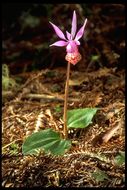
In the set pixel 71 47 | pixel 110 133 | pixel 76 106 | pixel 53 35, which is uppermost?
pixel 53 35

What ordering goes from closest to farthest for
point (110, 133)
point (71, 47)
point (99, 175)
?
point (99, 175), point (71, 47), point (110, 133)

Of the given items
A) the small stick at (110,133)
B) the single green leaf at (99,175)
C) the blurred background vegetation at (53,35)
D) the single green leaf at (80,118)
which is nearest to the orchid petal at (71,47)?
the single green leaf at (80,118)

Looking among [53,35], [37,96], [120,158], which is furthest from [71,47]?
[53,35]

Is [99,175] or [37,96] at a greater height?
[37,96]

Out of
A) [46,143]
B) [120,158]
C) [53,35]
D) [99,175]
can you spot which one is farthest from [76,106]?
[53,35]

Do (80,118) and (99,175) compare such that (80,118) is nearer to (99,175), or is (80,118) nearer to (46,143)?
(46,143)

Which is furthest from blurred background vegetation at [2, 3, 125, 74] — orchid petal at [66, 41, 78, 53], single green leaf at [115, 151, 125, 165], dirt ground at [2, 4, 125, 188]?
single green leaf at [115, 151, 125, 165]

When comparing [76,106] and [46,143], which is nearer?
[46,143]

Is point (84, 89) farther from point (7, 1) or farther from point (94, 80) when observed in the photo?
point (7, 1)

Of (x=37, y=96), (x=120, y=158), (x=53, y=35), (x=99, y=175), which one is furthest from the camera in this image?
(x=53, y=35)
